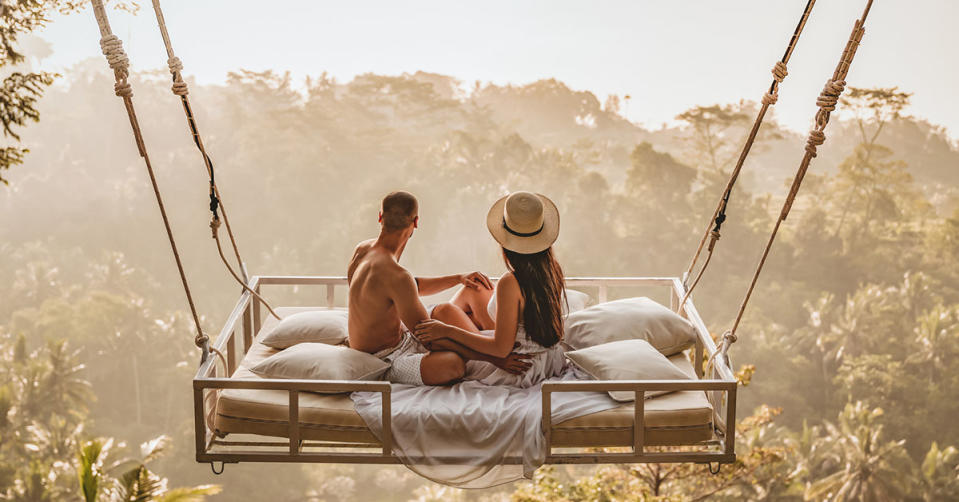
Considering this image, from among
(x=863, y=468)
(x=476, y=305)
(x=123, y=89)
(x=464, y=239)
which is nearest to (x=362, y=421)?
(x=476, y=305)

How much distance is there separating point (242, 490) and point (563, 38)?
663 inches

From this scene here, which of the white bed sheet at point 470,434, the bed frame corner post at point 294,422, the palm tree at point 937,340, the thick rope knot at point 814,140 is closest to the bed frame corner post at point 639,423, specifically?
the white bed sheet at point 470,434

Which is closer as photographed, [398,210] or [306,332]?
[398,210]

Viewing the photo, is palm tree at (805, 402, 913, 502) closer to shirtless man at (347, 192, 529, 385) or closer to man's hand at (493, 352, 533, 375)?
man's hand at (493, 352, 533, 375)

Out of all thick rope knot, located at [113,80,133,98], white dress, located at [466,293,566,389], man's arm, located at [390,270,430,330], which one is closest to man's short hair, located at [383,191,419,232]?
man's arm, located at [390,270,430,330]

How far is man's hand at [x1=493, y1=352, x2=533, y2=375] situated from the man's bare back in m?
0.32

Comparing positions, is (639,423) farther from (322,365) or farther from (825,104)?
(825,104)

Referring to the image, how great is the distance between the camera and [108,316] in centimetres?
2562

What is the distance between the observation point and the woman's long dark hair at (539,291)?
3.25 m

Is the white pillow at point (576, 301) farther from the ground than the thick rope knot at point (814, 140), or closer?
closer

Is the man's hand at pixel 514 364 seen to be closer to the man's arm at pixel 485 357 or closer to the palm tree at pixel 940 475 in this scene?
the man's arm at pixel 485 357

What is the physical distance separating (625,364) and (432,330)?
0.69 m

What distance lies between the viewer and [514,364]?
3.34m

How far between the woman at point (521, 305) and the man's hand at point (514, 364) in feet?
0.06
